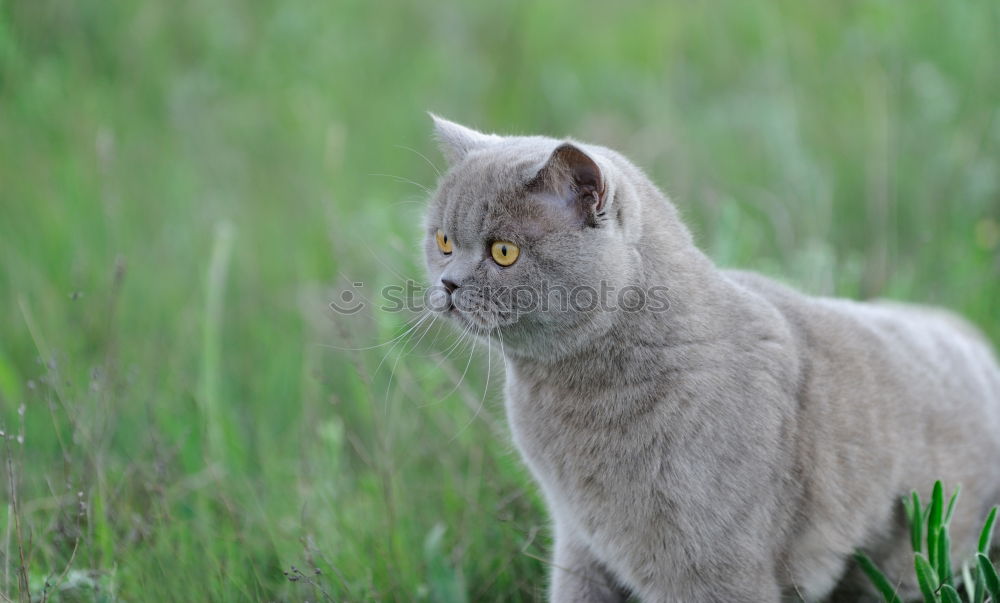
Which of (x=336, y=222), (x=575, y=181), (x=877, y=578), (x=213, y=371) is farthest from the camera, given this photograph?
(x=336, y=222)

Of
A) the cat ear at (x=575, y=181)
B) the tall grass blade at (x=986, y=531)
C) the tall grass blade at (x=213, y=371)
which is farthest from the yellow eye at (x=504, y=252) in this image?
the tall grass blade at (x=213, y=371)

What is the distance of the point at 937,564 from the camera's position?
208cm

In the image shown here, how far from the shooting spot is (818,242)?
12.5 ft

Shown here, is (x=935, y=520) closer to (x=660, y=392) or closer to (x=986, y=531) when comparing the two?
(x=986, y=531)

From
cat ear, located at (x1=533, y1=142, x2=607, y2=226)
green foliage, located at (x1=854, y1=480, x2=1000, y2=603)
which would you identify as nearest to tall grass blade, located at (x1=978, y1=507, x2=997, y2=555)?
green foliage, located at (x1=854, y1=480, x2=1000, y2=603)

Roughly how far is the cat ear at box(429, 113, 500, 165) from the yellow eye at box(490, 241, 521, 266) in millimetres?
343

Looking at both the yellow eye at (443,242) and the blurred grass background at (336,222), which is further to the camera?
the blurred grass background at (336,222)

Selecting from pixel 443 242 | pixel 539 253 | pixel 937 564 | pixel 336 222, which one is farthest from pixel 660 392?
pixel 336 222

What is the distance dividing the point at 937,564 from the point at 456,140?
5.02ft

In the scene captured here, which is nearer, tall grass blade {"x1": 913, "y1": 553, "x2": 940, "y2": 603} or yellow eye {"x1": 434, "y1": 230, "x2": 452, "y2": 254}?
tall grass blade {"x1": 913, "y1": 553, "x2": 940, "y2": 603}

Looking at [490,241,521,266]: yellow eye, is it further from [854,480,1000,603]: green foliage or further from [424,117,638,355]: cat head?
[854,480,1000,603]: green foliage

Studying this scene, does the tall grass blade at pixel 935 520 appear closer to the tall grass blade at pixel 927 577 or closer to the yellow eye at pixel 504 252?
the tall grass blade at pixel 927 577

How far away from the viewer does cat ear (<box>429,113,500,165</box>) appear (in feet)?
7.69

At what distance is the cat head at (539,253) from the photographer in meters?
2.03
